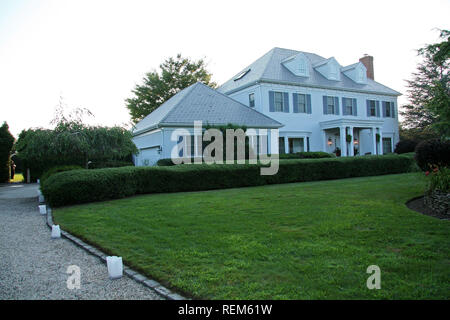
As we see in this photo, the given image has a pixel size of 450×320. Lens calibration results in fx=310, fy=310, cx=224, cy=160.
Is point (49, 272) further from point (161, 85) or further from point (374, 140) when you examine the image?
point (161, 85)

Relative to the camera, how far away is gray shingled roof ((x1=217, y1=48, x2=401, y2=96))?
23.6 metres

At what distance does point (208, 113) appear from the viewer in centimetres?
2020

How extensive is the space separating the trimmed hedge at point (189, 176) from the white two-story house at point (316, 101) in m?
7.18

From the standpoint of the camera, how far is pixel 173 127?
1862 cm

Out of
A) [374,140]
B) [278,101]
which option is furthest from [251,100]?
[374,140]

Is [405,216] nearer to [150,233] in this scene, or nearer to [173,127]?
[150,233]

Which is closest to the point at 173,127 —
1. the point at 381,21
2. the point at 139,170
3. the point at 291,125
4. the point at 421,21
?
the point at 139,170

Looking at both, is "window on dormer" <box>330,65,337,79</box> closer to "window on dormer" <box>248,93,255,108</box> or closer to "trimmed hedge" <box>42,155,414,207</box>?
"window on dormer" <box>248,93,255,108</box>

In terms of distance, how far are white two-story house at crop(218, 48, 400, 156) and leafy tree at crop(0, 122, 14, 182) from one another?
1808 centimetres

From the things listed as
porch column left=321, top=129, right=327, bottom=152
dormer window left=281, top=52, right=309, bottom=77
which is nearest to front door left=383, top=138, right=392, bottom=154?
porch column left=321, top=129, right=327, bottom=152

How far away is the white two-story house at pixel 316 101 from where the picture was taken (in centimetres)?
2344

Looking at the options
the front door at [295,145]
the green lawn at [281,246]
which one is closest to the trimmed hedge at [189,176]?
the green lawn at [281,246]

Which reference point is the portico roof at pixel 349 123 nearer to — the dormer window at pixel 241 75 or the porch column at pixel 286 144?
the porch column at pixel 286 144
